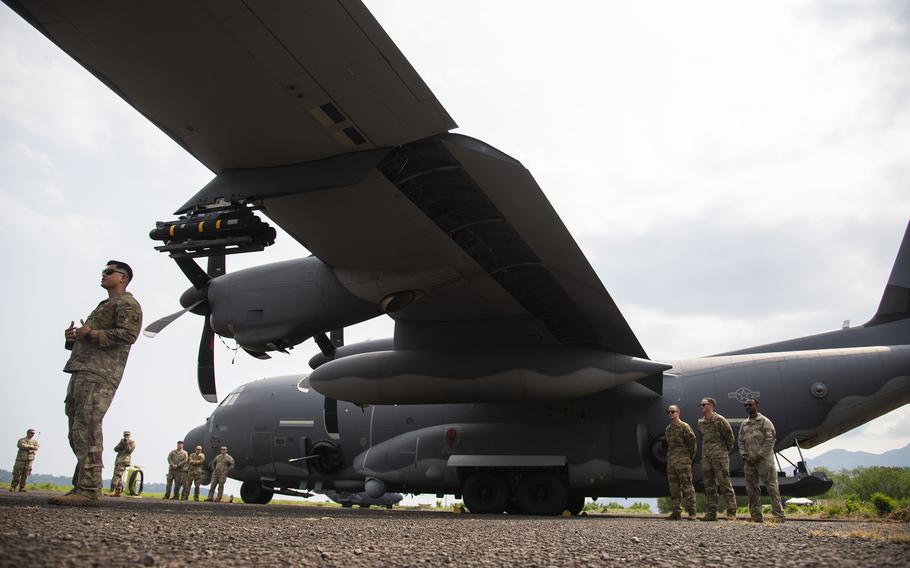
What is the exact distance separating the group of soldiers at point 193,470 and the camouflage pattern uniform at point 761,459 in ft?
38.9

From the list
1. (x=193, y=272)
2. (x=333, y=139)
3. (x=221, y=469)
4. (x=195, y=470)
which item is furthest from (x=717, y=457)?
(x=195, y=470)

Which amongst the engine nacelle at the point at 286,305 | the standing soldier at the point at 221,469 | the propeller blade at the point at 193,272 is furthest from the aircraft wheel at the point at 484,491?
the standing soldier at the point at 221,469

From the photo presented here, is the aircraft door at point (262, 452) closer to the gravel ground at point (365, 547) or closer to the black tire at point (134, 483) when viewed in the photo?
the black tire at point (134, 483)

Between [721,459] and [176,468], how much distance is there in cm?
1321

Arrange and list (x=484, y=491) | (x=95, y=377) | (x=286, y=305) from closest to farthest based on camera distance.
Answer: (x=95, y=377) → (x=286, y=305) → (x=484, y=491)

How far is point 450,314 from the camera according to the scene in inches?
472

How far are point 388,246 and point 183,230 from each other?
9.31 ft

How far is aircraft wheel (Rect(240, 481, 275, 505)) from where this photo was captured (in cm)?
1686

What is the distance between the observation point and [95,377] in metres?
6.46

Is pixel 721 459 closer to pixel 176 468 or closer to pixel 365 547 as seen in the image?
pixel 365 547

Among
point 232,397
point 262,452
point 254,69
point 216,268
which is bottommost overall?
point 262,452

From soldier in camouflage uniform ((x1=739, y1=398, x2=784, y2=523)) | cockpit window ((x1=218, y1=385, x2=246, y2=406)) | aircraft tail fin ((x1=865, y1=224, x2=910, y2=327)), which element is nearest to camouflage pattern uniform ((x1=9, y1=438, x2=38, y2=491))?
cockpit window ((x1=218, y1=385, x2=246, y2=406))

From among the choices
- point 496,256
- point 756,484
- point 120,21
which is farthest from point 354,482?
point 120,21

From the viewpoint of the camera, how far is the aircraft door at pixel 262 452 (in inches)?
631
